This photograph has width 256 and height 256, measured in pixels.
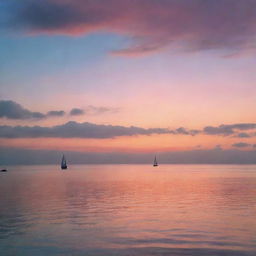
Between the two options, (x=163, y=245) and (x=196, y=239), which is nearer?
(x=163, y=245)

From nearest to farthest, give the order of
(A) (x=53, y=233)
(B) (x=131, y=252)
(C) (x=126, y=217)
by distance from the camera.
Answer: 1. (B) (x=131, y=252)
2. (A) (x=53, y=233)
3. (C) (x=126, y=217)

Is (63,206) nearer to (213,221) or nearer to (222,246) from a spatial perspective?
(213,221)

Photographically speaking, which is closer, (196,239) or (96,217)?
(196,239)

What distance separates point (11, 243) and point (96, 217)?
17.2 meters

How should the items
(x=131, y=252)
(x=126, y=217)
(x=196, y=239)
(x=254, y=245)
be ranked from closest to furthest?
(x=131, y=252) → (x=254, y=245) → (x=196, y=239) → (x=126, y=217)

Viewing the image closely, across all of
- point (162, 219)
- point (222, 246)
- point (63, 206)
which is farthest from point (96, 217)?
point (222, 246)

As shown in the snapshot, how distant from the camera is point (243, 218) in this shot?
48.6 m

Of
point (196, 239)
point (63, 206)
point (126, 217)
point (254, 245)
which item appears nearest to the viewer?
point (254, 245)

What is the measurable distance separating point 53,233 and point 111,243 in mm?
7652

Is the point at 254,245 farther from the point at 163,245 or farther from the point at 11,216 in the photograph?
the point at 11,216

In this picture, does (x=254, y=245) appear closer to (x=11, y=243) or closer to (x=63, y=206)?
(x=11, y=243)

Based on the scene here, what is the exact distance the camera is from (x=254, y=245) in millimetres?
33625

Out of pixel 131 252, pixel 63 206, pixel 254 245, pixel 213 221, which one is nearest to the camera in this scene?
pixel 131 252

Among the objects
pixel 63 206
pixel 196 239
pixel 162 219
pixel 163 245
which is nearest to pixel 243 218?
pixel 162 219
